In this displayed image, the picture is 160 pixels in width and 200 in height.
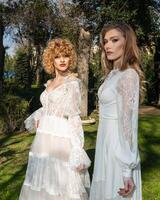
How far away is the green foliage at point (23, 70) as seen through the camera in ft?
140

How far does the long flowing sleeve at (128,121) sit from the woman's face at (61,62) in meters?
1.97

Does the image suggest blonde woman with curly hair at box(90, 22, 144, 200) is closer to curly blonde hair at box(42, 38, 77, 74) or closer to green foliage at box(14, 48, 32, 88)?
curly blonde hair at box(42, 38, 77, 74)

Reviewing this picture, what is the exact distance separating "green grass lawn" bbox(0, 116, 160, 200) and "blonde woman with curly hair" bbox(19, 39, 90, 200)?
5.46 feet

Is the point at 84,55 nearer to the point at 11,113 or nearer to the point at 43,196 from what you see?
the point at 11,113

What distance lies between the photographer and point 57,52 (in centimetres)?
565

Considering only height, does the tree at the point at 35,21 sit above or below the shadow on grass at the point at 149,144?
above

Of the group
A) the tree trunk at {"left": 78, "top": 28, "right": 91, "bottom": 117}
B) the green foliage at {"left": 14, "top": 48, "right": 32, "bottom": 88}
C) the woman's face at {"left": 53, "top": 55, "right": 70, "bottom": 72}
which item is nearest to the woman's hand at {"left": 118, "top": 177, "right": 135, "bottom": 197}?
the woman's face at {"left": 53, "top": 55, "right": 70, "bottom": 72}

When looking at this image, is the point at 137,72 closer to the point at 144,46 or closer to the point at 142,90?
the point at 142,90

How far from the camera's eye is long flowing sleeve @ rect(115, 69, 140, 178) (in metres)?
3.69

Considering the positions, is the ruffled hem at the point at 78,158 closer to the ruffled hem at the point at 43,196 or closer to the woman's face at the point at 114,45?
the ruffled hem at the point at 43,196

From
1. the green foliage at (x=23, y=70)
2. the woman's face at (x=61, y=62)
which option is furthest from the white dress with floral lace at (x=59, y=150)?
the green foliage at (x=23, y=70)

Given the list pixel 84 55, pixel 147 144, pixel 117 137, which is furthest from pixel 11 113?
pixel 117 137

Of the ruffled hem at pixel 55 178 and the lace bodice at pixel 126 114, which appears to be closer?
the lace bodice at pixel 126 114

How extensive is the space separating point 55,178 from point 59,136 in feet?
1.53
